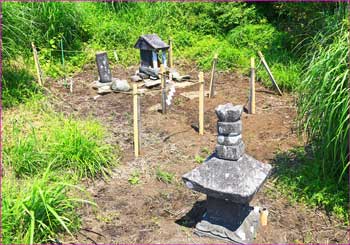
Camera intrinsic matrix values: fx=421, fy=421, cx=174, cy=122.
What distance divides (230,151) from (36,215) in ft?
5.55

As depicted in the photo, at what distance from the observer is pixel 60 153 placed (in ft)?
15.4

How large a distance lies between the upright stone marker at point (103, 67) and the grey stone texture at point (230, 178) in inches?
195

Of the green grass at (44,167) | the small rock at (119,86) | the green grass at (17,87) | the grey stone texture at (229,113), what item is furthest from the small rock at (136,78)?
the grey stone texture at (229,113)

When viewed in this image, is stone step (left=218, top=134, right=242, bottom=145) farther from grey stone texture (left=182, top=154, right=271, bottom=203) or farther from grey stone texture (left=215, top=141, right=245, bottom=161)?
grey stone texture (left=182, top=154, right=271, bottom=203)

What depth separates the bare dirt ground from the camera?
3.88 meters

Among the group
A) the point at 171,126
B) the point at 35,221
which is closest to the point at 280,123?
the point at 171,126

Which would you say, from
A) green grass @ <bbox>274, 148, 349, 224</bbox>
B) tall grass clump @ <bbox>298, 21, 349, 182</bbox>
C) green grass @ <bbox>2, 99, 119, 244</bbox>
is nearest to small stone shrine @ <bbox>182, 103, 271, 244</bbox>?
green grass @ <bbox>274, 148, 349, 224</bbox>

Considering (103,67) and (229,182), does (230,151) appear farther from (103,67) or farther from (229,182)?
(103,67)

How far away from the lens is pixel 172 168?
5.08 meters

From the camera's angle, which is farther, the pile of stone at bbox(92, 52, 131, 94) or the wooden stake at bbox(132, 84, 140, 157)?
the pile of stone at bbox(92, 52, 131, 94)

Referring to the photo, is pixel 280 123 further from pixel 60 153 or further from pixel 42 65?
pixel 42 65

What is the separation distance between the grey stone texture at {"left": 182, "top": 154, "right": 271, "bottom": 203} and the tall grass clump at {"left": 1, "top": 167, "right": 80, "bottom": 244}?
1.11 meters

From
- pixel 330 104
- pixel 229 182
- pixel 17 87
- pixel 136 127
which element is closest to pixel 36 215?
pixel 229 182

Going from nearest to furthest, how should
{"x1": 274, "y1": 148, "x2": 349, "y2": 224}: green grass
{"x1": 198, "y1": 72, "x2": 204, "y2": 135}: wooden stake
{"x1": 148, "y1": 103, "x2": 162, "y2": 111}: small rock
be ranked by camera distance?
{"x1": 274, "y1": 148, "x2": 349, "y2": 224}: green grass, {"x1": 198, "y1": 72, "x2": 204, "y2": 135}: wooden stake, {"x1": 148, "y1": 103, "x2": 162, "y2": 111}: small rock
